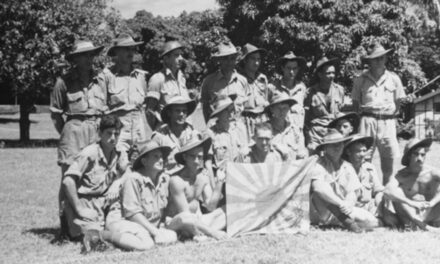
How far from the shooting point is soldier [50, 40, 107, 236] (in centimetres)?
773

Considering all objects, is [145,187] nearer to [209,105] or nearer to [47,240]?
[47,240]

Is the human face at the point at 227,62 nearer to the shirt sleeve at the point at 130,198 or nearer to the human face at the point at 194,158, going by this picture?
the human face at the point at 194,158

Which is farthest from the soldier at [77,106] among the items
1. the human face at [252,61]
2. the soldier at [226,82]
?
the human face at [252,61]

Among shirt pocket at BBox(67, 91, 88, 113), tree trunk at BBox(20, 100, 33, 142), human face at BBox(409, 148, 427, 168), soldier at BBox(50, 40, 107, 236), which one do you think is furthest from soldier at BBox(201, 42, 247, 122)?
tree trunk at BBox(20, 100, 33, 142)

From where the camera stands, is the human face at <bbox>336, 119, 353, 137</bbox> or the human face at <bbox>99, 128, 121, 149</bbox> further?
the human face at <bbox>336, 119, 353, 137</bbox>

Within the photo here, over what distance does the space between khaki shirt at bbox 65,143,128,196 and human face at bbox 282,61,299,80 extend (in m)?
3.49

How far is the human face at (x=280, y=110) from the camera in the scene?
850cm

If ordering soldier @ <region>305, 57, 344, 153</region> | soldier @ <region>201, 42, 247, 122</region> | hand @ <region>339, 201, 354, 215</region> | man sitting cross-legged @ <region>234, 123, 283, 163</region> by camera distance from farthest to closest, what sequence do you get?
soldier @ <region>305, 57, 344, 153</region> < soldier @ <region>201, 42, 247, 122</region> < man sitting cross-legged @ <region>234, 123, 283, 163</region> < hand @ <region>339, 201, 354, 215</region>

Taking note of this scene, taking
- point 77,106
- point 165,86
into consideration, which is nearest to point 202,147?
point 165,86

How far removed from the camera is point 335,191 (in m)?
7.95

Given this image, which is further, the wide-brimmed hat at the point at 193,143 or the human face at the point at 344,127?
the human face at the point at 344,127

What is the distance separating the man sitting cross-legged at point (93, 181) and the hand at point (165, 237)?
2.56 feet

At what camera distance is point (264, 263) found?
241 inches

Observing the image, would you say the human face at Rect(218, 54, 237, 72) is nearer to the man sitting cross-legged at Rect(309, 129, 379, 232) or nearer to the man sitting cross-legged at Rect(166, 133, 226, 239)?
the man sitting cross-legged at Rect(166, 133, 226, 239)
